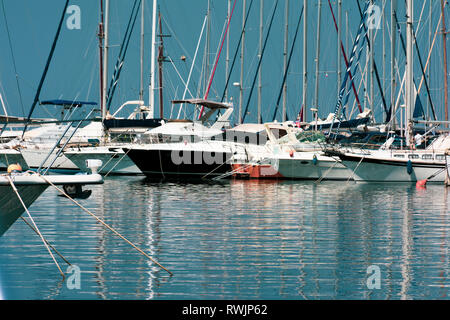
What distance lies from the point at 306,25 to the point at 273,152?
17.8 metres

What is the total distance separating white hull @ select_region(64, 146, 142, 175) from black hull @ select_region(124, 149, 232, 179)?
6.17 ft

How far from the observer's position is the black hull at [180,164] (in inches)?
1574

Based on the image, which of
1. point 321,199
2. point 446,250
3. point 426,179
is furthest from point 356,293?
point 426,179

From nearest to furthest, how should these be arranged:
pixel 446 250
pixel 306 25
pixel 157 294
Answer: pixel 157 294 < pixel 446 250 < pixel 306 25

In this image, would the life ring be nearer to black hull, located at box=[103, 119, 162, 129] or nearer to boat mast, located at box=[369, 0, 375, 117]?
black hull, located at box=[103, 119, 162, 129]

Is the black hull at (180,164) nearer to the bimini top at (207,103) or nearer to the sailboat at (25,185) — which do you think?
the bimini top at (207,103)

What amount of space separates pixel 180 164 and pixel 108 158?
452 cm

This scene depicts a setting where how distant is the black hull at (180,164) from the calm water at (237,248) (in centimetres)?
1114

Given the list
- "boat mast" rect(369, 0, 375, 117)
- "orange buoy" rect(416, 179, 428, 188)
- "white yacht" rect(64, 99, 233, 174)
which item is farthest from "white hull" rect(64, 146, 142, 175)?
"boat mast" rect(369, 0, 375, 117)

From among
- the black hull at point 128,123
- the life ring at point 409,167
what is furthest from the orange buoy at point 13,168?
the black hull at point 128,123

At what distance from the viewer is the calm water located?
1241 cm

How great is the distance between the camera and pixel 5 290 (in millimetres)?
12250

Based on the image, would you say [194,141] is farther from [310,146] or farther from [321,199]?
[321,199]

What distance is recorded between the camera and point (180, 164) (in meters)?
40.4
